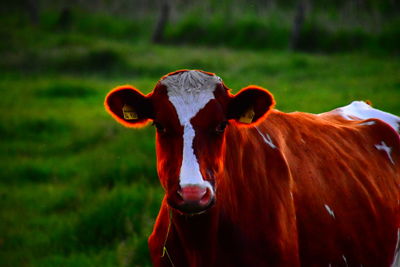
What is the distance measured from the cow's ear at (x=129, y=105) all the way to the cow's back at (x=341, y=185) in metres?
0.83

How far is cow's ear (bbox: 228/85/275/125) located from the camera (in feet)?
11.2

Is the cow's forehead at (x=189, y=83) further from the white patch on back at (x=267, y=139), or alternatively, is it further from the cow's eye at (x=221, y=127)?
the white patch on back at (x=267, y=139)

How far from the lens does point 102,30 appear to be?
96.8 ft

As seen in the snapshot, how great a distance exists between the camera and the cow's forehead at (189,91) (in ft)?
10.6

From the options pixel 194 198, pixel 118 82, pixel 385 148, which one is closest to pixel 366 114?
pixel 385 148

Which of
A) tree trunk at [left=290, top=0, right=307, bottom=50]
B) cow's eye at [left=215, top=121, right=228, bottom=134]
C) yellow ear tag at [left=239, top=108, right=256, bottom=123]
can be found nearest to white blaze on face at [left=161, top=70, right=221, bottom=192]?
cow's eye at [left=215, top=121, right=228, bottom=134]

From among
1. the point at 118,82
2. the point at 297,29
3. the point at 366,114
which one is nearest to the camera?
the point at 366,114

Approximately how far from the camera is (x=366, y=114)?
5.13 metres

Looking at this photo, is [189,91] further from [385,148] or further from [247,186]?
[385,148]

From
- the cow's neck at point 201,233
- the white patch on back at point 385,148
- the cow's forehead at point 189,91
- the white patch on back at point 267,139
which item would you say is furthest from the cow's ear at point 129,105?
the white patch on back at point 385,148

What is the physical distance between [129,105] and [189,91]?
0.43 metres

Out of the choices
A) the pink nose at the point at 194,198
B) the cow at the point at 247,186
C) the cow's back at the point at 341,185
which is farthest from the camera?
the cow's back at the point at 341,185

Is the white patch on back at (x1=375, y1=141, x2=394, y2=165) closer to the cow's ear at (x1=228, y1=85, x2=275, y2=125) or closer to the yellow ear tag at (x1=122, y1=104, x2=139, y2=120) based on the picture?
the cow's ear at (x1=228, y1=85, x2=275, y2=125)

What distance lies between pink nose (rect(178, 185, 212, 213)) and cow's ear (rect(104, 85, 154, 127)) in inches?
28.6
